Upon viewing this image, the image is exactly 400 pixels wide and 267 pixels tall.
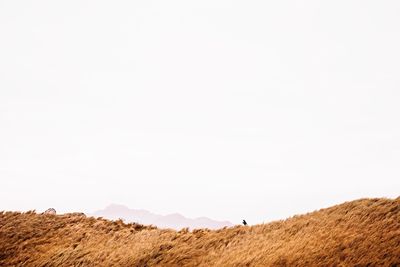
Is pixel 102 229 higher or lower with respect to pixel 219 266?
higher

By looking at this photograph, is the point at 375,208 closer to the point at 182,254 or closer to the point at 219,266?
the point at 219,266

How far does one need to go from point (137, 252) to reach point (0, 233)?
6868mm

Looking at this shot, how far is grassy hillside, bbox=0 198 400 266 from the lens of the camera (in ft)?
28.5

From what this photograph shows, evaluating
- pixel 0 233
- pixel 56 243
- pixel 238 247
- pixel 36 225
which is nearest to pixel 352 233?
pixel 238 247

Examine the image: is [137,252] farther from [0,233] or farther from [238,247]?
[0,233]

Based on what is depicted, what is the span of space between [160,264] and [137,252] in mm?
1131

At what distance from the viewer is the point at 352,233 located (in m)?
9.18


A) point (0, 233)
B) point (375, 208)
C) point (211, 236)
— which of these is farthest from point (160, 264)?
point (0, 233)

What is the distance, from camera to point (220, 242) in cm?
1134

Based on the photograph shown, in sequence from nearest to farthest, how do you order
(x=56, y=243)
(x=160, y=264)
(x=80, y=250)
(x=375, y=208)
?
(x=375, y=208), (x=160, y=264), (x=80, y=250), (x=56, y=243)

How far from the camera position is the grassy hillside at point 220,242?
8.69m

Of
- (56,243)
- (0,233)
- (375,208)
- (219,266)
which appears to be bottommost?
(219,266)

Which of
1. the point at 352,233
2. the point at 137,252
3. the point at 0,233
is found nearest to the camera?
the point at 352,233

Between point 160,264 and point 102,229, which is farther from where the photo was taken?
point 102,229
